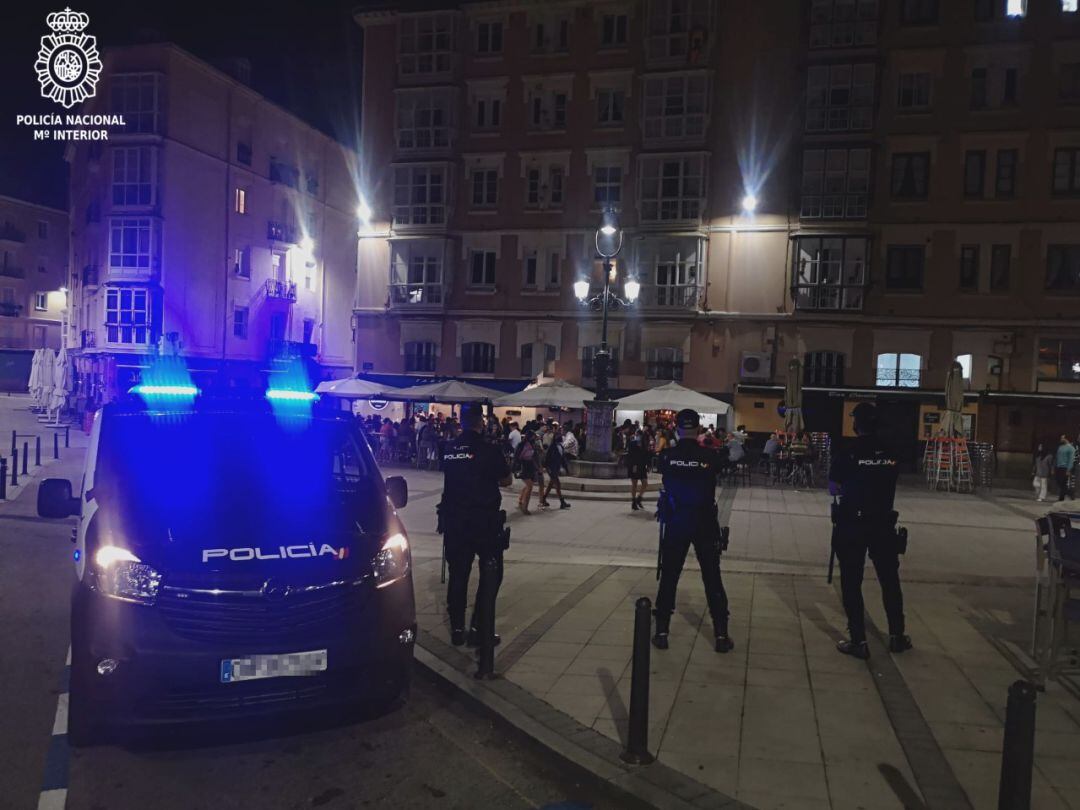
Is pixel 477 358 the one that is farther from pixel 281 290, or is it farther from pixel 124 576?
pixel 124 576

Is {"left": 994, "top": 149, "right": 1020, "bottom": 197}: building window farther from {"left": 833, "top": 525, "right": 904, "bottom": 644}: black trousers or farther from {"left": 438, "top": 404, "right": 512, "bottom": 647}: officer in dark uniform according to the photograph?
{"left": 438, "top": 404, "right": 512, "bottom": 647}: officer in dark uniform

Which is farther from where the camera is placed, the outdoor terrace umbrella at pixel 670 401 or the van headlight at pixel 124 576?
the outdoor terrace umbrella at pixel 670 401

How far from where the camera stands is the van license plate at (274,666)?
13.0 ft

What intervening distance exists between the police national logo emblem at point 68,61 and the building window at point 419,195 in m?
15.0

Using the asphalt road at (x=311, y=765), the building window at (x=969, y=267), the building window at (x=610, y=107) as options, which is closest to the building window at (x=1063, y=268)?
the building window at (x=969, y=267)

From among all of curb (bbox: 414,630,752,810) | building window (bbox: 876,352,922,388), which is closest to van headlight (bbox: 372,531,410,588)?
curb (bbox: 414,630,752,810)

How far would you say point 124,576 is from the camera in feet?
13.1

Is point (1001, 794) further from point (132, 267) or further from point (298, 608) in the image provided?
point (132, 267)

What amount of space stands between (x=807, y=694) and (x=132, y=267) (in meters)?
37.8

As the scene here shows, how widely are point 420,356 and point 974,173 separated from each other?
890 inches

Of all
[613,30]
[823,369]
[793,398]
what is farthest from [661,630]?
[613,30]

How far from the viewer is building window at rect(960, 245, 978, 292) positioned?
27188 mm

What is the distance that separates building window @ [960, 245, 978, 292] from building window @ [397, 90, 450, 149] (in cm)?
2077

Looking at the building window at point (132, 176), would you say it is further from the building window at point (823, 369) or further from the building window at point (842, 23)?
the building window at point (823, 369)
